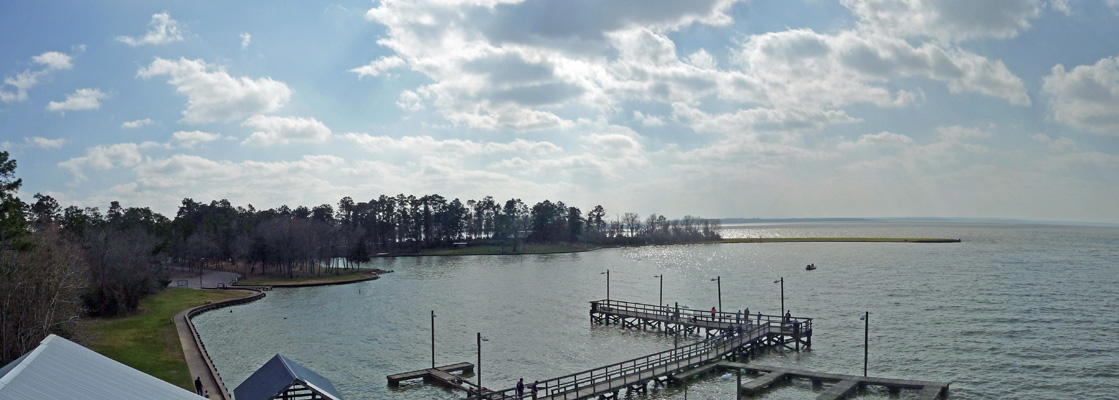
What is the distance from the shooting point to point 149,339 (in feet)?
151

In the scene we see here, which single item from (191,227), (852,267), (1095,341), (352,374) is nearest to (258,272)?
(191,227)

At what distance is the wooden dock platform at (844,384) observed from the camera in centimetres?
3229

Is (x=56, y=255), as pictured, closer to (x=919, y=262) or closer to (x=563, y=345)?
(x=563, y=345)

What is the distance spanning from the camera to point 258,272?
361 ft

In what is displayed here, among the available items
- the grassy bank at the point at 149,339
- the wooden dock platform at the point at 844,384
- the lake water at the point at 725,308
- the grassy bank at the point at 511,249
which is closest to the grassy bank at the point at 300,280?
the lake water at the point at 725,308

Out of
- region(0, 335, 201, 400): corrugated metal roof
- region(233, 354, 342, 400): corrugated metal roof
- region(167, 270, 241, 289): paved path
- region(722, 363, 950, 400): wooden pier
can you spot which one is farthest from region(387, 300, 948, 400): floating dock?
region(167, 270, 241, 289): paved path

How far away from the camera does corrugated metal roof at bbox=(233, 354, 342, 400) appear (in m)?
26.0

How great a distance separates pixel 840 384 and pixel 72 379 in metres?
32.7

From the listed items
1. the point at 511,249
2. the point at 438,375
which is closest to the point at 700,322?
the point at 438,375

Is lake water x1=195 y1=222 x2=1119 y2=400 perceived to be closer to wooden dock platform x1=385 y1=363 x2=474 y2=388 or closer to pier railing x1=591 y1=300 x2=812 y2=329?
wooden dock platform x1=385 y1=363 x2=474 y2=388

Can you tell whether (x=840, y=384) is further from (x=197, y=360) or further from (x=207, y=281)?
(x=207, y=281)

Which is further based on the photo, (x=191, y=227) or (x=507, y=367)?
(x=191, y=227)

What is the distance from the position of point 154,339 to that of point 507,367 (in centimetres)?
2612

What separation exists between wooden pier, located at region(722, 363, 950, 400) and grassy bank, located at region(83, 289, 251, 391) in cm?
2924
